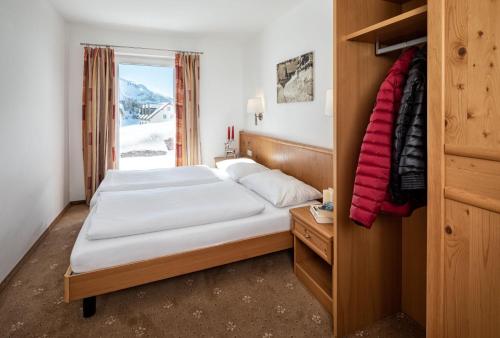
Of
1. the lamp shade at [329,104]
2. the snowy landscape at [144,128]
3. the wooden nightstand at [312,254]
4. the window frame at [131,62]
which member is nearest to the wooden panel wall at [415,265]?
the wooden nightstand at [312,254]

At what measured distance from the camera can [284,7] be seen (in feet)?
11.2

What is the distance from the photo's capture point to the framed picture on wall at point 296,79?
3.09m

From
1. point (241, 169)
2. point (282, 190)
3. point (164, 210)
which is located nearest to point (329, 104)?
point (282, 190)

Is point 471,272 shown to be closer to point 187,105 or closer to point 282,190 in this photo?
point 282,190

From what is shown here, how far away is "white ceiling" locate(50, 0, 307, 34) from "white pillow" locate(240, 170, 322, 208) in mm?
1933

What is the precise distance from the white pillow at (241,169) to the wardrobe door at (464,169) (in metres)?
2.42

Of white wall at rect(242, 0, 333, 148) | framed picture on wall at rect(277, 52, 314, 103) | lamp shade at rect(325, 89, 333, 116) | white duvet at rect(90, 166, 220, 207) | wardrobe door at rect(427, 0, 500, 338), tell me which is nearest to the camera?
wardrobe door at rect(427, 0, 500, 338)

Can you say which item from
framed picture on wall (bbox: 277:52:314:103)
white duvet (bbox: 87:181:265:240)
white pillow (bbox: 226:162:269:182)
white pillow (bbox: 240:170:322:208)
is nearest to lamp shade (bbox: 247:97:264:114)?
framed picture on wall (bbox: 277:52:314:103)

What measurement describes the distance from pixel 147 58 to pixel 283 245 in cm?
364

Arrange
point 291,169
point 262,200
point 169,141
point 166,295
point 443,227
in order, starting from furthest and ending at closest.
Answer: point 169,141, point 291,169, point 262,200, point 166,295, point 443,227

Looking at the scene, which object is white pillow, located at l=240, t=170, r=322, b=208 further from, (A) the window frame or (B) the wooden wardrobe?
(A) the window frame

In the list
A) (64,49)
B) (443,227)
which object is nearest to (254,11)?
(64,49)

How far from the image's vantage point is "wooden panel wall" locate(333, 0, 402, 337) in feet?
A: 5.31

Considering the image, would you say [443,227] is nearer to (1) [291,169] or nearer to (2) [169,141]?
(1) [291,169]
